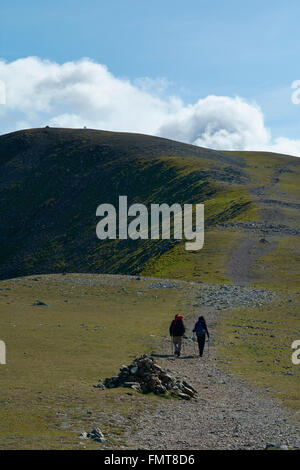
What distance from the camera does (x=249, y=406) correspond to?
75.1 feet

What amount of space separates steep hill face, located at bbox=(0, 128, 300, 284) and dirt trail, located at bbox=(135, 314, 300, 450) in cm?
4247

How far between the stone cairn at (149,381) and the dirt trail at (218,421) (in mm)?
740

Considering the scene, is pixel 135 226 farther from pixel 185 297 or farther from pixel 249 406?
pixel 249 406

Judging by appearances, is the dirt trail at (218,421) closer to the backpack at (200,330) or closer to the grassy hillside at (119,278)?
the grassy hillside at (119,278)

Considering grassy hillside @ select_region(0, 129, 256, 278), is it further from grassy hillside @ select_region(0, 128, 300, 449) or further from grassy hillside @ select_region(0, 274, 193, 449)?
grassy hillside @ select_region(0, 274, 193, 449)

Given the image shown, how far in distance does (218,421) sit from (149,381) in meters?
4.42

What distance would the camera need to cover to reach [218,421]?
792 inches

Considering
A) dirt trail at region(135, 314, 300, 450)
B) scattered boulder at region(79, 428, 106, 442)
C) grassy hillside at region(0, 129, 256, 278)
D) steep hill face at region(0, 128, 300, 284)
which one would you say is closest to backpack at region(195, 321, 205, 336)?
dirt trail at region(135, 314, 300, 450)

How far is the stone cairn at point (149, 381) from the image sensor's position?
23.5 m

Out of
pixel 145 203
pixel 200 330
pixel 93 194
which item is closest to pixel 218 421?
pixel 200 330

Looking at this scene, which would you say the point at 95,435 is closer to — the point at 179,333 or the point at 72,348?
the point at 179,333

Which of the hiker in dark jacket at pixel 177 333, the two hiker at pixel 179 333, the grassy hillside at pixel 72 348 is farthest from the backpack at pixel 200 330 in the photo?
the grassy hillside at pixel 72 348

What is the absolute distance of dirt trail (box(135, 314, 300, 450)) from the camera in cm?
1717

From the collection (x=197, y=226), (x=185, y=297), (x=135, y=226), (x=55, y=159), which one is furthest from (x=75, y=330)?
(x=55, y=159)
